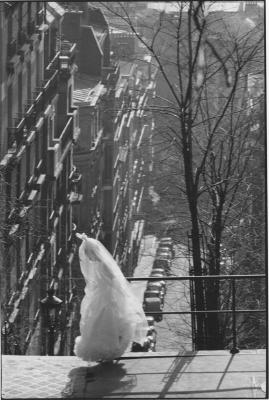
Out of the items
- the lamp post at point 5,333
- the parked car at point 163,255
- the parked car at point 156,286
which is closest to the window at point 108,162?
the parked car at point 163,255

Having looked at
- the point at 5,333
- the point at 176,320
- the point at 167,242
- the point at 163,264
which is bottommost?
the point at 5,333

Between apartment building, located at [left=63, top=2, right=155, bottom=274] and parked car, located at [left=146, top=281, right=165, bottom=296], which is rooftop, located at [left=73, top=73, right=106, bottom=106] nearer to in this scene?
apartment building, located at [left=63, top=2, right=155, bottom=274]

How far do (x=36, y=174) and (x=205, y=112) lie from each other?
0.83 meters

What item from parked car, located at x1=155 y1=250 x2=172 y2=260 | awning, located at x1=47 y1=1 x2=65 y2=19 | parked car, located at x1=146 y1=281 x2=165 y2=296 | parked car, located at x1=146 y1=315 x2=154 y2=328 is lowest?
parked car, located at x1=146 y1=315 x2=154 y2=328

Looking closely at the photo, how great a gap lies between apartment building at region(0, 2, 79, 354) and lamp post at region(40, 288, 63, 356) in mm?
23

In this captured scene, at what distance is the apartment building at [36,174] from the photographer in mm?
6473

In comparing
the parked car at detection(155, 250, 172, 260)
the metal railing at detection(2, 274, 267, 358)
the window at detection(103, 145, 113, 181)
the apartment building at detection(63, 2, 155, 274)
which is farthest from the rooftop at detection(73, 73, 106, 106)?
the parked car at detection(155, 250, 172, 260)

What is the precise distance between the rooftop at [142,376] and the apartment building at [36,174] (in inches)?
5.4

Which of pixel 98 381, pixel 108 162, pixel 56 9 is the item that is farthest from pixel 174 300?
pixel 56 9

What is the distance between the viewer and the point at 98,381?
20.9 ft

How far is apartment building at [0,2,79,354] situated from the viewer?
21.2ft

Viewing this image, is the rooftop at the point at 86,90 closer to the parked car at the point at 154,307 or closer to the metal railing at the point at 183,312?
the metal railing at the point at 183,312

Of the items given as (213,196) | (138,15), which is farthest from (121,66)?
(213,196)

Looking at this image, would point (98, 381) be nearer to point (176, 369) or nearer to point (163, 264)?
point (176, 369)
